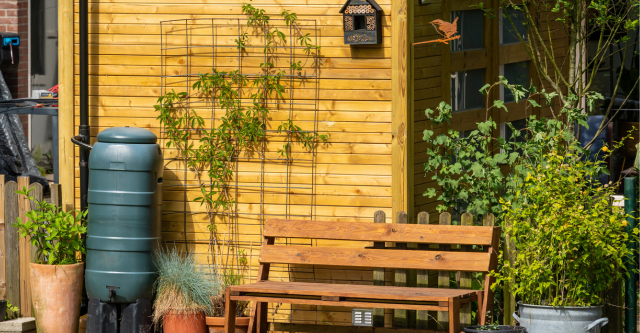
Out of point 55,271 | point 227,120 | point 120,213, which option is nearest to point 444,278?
point 227,120

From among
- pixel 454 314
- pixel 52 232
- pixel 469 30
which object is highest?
A: pixel 469 30

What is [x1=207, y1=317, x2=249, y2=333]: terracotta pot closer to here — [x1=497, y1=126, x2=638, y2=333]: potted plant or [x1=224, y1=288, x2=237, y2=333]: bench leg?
[x1=224, y1=288, x2=237, y2=333]: bench leg

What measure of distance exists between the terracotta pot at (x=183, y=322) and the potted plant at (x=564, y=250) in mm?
2113

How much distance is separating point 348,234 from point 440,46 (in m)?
1.83

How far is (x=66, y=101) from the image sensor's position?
5727mm

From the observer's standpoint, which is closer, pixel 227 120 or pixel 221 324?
pixel 221 324

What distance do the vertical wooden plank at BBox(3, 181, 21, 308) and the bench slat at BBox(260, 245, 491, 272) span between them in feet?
6.52

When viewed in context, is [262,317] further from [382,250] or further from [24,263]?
[24,263]

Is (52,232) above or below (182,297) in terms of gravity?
above

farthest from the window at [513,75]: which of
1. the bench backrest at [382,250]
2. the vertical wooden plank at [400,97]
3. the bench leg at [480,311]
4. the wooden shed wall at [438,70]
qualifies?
the bench leg at [480,311]

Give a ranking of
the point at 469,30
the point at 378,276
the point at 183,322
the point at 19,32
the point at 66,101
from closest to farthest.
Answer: the point at 183,322 < the point at 378,276 < the point at 66,101 < the point at 469,30 < the point at 19,32

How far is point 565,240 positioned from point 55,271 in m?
3.52

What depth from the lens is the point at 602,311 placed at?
4770 millimetres

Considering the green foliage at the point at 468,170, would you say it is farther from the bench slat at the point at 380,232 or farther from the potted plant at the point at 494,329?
the potted plant at the point at 494,329
